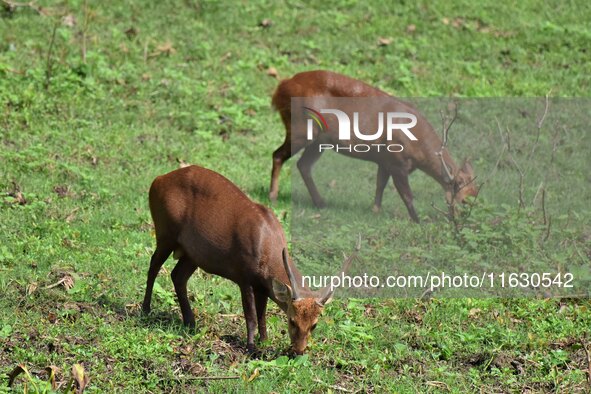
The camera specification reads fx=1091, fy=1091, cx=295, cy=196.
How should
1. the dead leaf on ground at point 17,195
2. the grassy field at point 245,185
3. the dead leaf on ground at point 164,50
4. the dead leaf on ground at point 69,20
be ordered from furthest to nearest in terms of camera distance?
1. the dead leaf on ground at point 69,20
2. the dead leaf on ground at point 164,50
3. the dead leaf on ground at point 17,195
4. the grassy field at point 245,185

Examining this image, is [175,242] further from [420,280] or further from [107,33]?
[107,33]

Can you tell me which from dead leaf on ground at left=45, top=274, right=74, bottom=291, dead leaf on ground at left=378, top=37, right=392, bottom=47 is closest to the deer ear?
dead leaf on ground at left=45, top=274, right=74, bottom=291

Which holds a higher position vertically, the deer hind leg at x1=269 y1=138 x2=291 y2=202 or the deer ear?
the deer ear

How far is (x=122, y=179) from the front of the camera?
34.5 feet

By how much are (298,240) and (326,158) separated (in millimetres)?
1862

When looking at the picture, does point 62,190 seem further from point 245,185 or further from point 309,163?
point 309,163

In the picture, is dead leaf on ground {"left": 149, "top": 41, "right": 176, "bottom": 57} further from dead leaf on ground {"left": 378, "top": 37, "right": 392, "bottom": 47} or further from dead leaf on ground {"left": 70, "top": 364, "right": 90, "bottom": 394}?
dead leaf on ground {"left": 70, "top": 364, "right": 90, "bottom": 394}

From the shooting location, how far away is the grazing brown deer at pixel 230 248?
7.25 meters

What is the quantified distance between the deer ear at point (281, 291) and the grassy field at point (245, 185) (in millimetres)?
411

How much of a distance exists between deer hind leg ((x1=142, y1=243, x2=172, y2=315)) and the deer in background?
9.38 ft

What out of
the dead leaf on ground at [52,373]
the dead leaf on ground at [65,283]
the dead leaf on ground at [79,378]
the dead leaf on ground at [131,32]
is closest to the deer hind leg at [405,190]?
the dead leaf on ground at [65,283]

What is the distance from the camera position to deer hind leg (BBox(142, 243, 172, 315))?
310 inches

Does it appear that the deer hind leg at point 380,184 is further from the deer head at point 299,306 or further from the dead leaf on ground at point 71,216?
the deer head at point 299,306

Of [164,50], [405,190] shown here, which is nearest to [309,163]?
[405,190]
